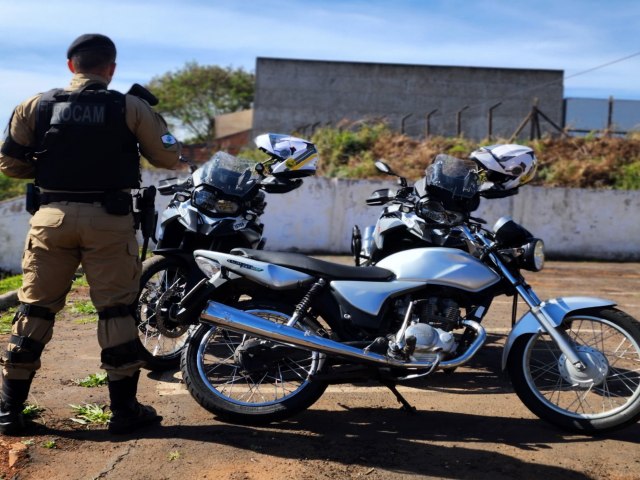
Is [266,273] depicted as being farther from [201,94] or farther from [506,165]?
[201,94]

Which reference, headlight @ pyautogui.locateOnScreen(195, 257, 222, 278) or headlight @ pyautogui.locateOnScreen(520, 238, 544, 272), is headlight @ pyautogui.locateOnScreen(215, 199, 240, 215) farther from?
headlight @ pyautogui.locateOnScreen(520, 238, 544, 272)

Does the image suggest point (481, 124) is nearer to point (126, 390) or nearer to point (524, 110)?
point (524, 110)

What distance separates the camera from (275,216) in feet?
44.2

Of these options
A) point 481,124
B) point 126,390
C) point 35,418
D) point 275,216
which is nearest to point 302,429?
point 126,390

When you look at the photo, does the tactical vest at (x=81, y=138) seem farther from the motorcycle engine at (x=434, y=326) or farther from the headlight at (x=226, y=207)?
the motorcycle engine at (x=434, y=326)

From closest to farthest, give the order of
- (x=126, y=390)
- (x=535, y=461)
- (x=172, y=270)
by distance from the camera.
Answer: (x=535, y=461)
(x=126, y=390)
(x=172, y=270)

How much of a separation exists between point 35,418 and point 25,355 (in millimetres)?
486

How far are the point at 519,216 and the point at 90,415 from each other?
11.4 m

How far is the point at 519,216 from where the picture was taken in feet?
46.5

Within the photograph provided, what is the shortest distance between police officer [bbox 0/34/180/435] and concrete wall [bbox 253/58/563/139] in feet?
105

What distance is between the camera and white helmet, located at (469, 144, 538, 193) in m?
5.01

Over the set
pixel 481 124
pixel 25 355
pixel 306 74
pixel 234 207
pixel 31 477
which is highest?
pixel 306 74

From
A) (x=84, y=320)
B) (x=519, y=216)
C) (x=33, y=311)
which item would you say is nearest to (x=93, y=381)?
(x=33, y=311)

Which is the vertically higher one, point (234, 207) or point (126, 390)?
point (234, 207)
